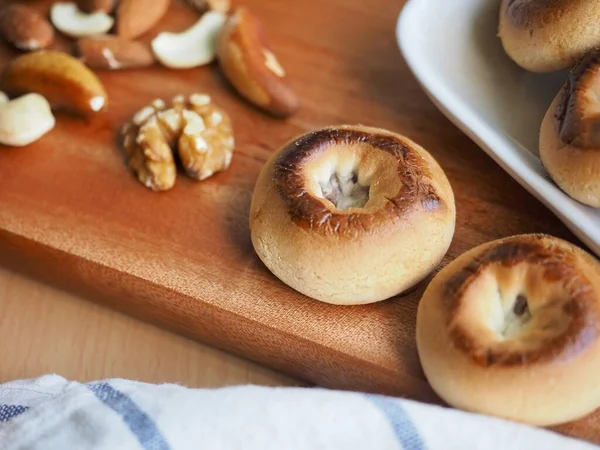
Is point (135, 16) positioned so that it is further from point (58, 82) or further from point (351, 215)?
point (351, 215)

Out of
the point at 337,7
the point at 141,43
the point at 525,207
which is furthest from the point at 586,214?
the point at 141,43

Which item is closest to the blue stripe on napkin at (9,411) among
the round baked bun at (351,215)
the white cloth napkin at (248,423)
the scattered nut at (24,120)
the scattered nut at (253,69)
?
the white cloth napkin at (248,423)

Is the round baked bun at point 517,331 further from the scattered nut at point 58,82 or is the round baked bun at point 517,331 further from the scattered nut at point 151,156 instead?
the scattered nut at point 58,82

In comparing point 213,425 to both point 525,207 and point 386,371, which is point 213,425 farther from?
point 525,207

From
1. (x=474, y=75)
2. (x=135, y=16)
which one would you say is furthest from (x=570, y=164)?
(x=135, y=16)

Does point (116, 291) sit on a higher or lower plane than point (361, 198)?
lower

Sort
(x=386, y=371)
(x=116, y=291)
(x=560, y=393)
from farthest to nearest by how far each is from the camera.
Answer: (x=116, y=291), (x=386, y=371), (x=560, y=393)
